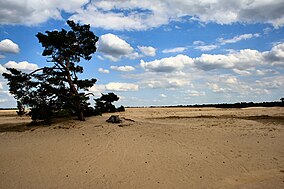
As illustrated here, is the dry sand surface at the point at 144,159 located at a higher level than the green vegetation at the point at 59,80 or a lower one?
lower

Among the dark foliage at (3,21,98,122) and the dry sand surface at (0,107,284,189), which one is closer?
the dry sand surface at (0,107,284,189)

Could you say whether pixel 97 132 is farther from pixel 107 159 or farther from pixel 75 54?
pixel 75 54

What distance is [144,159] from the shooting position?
10141 millimetres

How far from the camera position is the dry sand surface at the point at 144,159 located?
25.7ft

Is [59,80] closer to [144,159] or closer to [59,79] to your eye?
[59,79]

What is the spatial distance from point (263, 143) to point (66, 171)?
9.33 metres

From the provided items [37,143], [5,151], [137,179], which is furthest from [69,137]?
[137,179]

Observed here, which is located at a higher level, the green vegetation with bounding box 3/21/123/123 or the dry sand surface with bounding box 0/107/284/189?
the green vegetation with bounding box 3/21/123/123

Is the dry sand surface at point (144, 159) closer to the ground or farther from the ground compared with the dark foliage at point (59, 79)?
closer to the ground

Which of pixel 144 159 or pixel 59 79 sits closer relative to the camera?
pixel 144 159

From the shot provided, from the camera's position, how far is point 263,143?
1277 centimetres

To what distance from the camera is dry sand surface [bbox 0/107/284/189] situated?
7.84 m

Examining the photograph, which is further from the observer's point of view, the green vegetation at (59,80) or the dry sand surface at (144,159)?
the green vegetation at (59,80)

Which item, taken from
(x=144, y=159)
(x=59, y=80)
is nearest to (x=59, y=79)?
(x=59, y=80)
